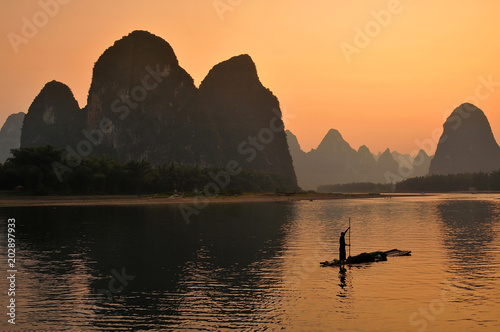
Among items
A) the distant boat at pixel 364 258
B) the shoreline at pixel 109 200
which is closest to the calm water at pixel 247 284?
the distant boat at pixel 364 258

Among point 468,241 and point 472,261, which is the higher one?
point 468,241

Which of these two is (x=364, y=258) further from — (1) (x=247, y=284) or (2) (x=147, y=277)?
(2) (x=147, y=277)

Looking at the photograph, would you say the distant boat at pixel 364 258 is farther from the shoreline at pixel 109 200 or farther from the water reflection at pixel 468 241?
the shoreline at pixel 109 200

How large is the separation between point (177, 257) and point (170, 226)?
74.8 feet

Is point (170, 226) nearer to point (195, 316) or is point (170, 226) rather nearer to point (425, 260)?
point (425, 260)

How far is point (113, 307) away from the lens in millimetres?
20531

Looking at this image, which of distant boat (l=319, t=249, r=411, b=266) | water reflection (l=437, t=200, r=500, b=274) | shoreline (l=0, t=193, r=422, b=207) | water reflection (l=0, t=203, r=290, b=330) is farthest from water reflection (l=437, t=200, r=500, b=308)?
shoreline (l=0, t=193, r=422, b=207)

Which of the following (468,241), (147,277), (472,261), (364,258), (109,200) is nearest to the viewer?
(147,277)

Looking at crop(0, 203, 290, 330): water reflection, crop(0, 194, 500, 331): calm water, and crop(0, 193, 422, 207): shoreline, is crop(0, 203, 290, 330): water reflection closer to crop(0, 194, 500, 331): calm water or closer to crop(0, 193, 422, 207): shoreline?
crop(0, 194, 500, 331): calm water

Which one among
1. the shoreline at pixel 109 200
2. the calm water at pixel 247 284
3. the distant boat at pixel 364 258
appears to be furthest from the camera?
the shoreline at pixel 109 200

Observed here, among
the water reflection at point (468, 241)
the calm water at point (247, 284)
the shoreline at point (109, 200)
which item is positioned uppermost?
the shoreline at point (109, 200)

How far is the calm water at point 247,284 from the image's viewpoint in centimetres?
1858

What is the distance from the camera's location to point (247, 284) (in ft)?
81.7

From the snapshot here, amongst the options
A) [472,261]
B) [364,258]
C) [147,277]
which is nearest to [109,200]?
[147,277]
